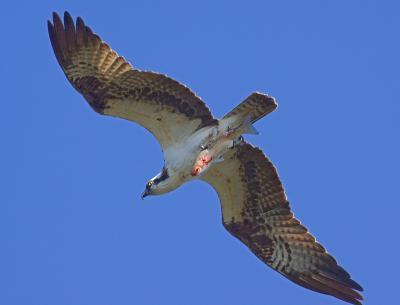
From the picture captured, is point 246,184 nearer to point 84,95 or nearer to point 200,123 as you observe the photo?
point 200,123

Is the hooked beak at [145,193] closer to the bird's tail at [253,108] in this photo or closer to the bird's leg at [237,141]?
the bird's leg at [237,141]

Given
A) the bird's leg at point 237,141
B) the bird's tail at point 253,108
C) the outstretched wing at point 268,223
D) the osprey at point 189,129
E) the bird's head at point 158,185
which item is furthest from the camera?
the outstretched wing at point 268,223

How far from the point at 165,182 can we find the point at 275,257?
7.20 ft

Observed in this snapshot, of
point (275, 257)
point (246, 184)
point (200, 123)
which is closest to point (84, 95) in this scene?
point (200, 123)

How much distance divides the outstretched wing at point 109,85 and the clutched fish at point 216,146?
0.73ft

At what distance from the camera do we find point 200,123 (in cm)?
1316

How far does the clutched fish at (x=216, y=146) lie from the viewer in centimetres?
1293

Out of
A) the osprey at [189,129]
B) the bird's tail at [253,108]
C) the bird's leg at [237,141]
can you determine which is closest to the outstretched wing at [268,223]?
the osprey at [189,129]

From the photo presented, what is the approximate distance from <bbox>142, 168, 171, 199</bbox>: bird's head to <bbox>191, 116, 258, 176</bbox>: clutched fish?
386mm

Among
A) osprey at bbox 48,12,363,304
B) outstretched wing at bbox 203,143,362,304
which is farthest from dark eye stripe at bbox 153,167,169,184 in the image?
outstretched wing at bbox 203,143,362,304

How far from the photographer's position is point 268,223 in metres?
14.3

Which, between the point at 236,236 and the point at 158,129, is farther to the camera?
the point at 236,236

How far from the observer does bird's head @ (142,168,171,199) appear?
13.3 metres

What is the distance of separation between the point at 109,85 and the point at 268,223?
3.19 meters
